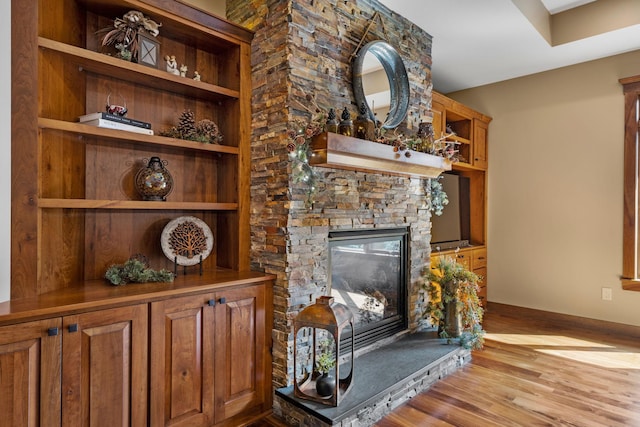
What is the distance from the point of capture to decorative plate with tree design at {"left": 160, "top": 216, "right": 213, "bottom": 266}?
221 cm

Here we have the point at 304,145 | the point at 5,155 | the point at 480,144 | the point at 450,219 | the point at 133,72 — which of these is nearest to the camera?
the point at 5,155

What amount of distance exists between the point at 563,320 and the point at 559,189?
1.45 metres

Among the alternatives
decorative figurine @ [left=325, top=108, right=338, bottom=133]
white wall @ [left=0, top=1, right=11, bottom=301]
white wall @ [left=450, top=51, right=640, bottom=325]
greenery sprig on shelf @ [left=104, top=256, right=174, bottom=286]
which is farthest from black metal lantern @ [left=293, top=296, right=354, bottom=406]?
white wall @ [left=450, top=51, right=640, bottom=325]

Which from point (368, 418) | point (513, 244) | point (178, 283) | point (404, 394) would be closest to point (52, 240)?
point (178, 283)

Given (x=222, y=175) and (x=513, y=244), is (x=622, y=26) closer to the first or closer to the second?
(x=513, y=244)

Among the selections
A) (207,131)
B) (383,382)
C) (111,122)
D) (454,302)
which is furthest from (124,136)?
(454,302)

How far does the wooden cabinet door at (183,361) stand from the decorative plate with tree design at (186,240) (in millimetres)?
359

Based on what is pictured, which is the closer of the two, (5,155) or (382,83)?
(5,155)

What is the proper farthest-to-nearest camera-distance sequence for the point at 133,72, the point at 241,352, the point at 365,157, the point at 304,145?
1. the point at 365,157
2. the point at 304,145
3. the point at 241,352
4. the point at 133,72

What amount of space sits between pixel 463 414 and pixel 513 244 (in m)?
2.78

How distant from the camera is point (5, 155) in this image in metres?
1.61

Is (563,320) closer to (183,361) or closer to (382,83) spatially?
(382,83)

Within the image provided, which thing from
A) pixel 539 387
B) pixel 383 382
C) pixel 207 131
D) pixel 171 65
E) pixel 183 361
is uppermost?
pixel 171 65

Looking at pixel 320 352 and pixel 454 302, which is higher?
pixel 454 302
